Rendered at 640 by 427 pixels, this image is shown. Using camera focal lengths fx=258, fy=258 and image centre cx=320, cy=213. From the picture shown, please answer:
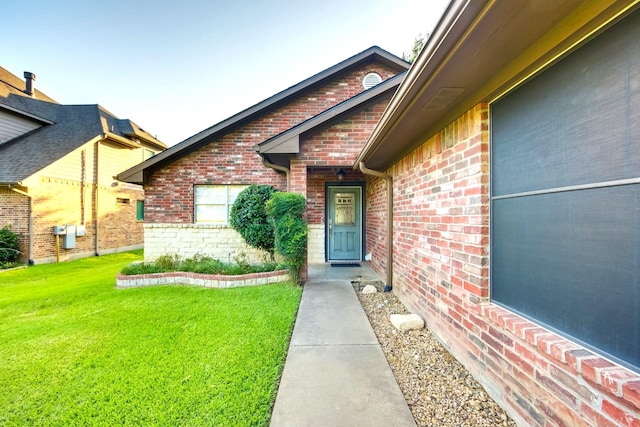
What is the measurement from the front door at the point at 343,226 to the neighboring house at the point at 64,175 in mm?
7385

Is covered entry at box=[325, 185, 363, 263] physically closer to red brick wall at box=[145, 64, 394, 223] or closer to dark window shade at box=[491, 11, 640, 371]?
red brick wall at box=[145, 64, 394, 223]

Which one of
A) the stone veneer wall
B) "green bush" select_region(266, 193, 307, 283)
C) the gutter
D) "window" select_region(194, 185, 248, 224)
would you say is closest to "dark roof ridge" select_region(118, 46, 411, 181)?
"window" select_region(194, 185, 248, 224)

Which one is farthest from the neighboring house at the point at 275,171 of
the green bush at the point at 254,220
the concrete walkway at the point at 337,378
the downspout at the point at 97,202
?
the downspout at the point at 97,202

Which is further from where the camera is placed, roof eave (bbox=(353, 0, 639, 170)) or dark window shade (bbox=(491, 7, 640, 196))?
roof eave (bbox=(353, 0, 639, 170))

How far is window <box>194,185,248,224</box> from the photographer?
7500mm

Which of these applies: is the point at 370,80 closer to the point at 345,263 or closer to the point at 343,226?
the point at 343,226

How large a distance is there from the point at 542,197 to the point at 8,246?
528 inches

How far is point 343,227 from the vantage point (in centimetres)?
802

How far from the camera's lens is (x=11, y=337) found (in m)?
3.40

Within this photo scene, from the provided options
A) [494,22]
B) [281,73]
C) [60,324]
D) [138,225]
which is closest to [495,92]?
[494,22]

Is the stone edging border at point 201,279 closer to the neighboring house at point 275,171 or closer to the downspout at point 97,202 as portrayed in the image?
the neighboring house at point 275,171

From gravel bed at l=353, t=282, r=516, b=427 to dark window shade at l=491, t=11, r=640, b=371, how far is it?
81cm

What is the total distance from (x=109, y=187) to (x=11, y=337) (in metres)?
10.4

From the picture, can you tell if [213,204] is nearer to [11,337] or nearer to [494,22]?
[11,337]
